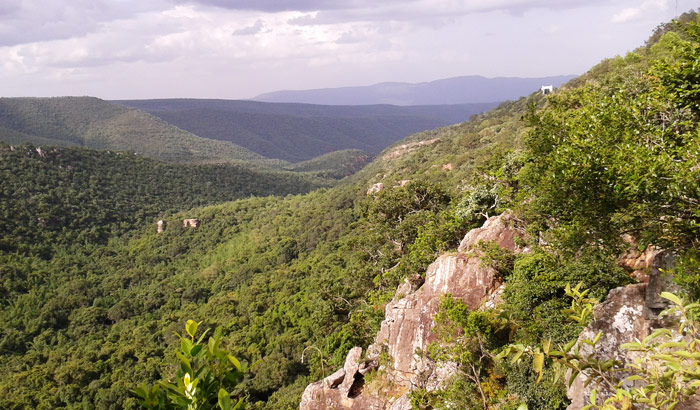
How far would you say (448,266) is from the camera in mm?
14922

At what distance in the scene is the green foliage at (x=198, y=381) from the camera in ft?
7.72

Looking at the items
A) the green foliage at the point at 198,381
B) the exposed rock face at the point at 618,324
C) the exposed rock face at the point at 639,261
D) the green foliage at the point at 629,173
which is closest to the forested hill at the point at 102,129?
the exposed rock face at the point at 639,261

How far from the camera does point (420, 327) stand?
14.4 m

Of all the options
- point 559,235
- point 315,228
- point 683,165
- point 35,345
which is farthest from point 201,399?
point 315,228

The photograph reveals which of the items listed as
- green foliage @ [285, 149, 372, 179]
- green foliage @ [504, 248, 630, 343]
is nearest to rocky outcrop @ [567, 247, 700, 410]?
green foliage @ [504, 248, 630, 343]

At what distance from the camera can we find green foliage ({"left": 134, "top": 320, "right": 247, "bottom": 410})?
7.72 ft

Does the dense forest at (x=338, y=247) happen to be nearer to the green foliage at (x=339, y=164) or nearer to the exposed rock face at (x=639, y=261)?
the exposed rock face at (x=639, y=261)

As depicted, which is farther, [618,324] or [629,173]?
[618,324]

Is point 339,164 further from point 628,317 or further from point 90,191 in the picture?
point 628,317

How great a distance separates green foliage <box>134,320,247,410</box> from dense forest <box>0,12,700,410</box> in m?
0.33

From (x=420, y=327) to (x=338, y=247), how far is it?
122 ft

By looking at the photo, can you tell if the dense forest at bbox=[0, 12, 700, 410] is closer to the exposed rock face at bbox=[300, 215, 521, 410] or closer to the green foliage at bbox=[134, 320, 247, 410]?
the green foliage at bbox=[134, 320, 247, 410]

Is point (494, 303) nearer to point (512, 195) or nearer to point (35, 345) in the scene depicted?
→ point (512, 195)

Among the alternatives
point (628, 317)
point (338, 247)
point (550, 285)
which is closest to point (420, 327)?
point (550, 285)
